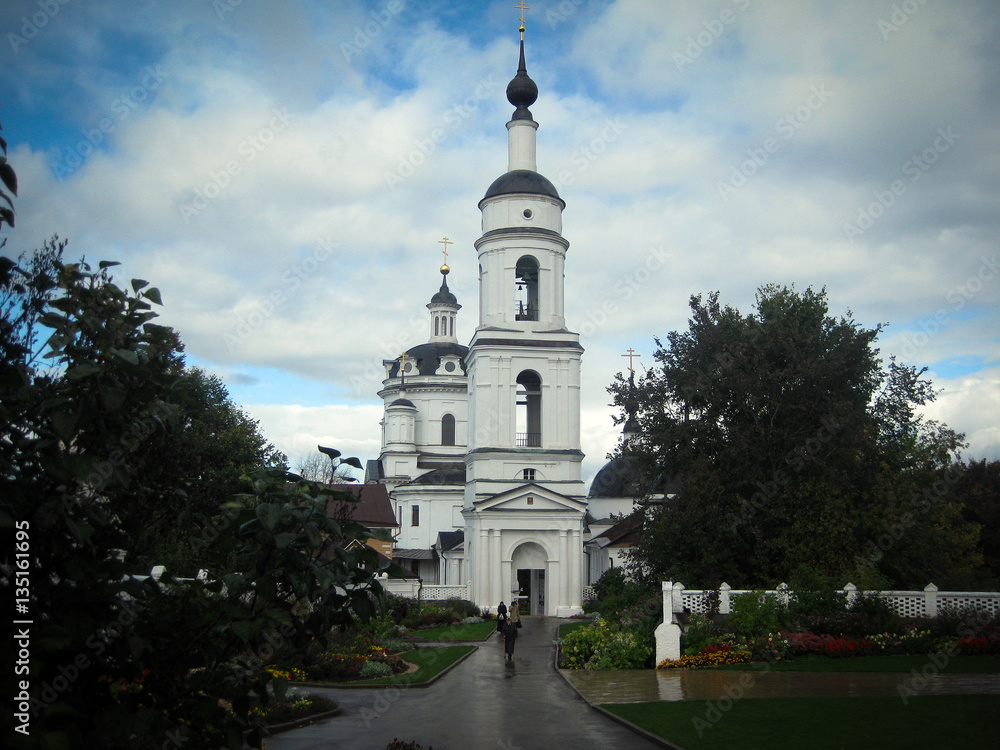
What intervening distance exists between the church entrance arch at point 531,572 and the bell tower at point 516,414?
1.8 inches

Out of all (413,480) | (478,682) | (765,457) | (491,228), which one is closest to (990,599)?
(765,457)

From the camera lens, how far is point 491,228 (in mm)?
40250

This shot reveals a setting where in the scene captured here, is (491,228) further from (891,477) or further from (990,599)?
(990,599)

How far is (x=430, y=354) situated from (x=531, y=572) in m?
32.3

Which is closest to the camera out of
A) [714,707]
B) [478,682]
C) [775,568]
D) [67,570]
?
[67,570]

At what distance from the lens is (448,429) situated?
217 feet

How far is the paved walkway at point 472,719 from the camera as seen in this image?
11773 millimetres

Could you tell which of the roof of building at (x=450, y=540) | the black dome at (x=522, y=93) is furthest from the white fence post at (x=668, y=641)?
the roof of building at (x=450, y=540)

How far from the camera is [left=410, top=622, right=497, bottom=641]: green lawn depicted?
28.4 metres

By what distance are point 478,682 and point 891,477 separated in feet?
48.0

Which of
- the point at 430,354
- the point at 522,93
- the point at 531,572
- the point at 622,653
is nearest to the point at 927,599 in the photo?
the point at 622,653

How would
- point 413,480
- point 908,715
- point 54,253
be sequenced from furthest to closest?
point 413,480
point 908,715
point 54,253

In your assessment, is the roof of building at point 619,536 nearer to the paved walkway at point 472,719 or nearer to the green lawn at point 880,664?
the green lawn at point 880,664

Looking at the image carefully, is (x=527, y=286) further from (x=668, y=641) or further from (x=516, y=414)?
(x=668, y=641)
